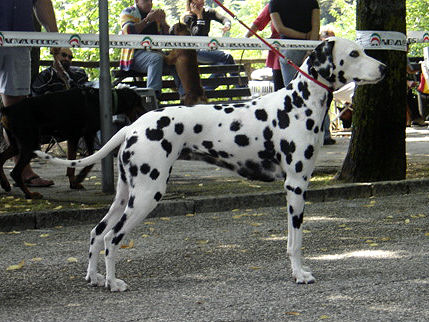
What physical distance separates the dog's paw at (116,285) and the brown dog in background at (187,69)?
30.5ft

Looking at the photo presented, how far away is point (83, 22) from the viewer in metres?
24.0

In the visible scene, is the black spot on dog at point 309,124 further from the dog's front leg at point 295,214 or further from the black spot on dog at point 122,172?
the black spot on dog at point 122,172

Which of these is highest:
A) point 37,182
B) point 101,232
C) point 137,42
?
point 137,42

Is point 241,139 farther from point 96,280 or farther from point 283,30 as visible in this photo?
point 283,30

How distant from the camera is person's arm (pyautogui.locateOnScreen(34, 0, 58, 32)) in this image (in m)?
11.0

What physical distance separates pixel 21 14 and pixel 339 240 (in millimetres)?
4898

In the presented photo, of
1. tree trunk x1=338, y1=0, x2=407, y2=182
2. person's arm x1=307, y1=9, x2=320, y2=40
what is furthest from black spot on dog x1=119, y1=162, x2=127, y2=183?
person's arm x1=307, y1=9, x2=320, y2=40

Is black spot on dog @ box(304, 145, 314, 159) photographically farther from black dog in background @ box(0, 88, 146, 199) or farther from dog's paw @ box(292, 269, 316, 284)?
black dog in background @ box(0, 88, 146, 199)

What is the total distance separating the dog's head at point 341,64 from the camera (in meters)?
6.43

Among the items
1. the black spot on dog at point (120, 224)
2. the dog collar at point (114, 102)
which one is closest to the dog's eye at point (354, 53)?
the black spot on dog at point (120, 224)

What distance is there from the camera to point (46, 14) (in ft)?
36.2

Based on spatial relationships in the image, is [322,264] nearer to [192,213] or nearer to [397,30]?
[192,213]

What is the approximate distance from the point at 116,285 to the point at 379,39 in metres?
5.68

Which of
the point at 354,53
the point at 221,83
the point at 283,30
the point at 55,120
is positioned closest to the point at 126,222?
the point at 354,53
